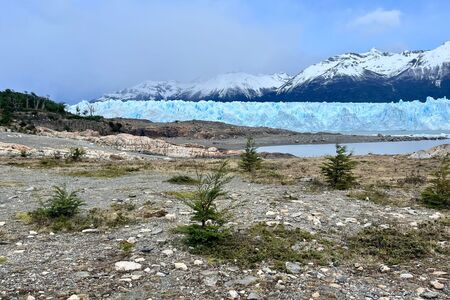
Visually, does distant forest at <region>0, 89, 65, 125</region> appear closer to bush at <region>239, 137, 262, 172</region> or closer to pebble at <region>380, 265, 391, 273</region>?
bush at <region>239, 137, 262, 172</region>

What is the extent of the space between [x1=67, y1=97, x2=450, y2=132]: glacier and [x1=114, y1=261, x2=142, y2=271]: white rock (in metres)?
112

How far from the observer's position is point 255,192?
1343cm

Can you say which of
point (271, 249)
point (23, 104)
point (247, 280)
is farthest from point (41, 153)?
point (23, 104)

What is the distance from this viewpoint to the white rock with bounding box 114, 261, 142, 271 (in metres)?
6.48

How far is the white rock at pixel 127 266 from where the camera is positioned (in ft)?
21.3

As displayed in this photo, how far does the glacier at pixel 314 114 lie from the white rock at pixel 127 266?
111742mm

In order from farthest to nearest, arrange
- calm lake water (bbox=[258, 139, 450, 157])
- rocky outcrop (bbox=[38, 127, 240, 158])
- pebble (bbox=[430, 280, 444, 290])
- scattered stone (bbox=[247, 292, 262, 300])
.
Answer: calm lake water (bbox=[258, 139, 450, 157]), rocky outcrop (bbox=[38, 127, 240, 158]), pebble (bbox=[430, 280, 444, 290]), scattered stone (bbox=[247, 292, 262, 300])

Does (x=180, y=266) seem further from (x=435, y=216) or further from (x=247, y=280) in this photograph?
(x=435, y=216)

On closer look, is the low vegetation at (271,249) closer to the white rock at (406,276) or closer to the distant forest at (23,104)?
the white rock at (406,276)

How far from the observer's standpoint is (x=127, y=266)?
6547 mm

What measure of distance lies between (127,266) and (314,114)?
Result: 378ft

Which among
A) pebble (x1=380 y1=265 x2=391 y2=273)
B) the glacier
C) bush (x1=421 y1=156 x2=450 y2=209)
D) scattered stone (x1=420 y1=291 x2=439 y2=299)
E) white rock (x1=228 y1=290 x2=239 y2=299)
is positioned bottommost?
white rock (x1=228 y1=290 x2=239 y2=299)

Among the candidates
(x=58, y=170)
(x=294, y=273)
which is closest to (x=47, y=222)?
(x=294, y=273)

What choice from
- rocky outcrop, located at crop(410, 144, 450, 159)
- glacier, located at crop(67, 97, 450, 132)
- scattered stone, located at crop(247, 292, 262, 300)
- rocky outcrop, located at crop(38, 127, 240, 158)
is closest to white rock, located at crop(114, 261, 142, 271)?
scattered stone, located at crop(247, 292, 262, 300)
